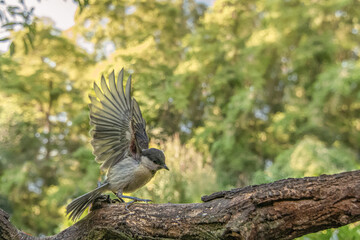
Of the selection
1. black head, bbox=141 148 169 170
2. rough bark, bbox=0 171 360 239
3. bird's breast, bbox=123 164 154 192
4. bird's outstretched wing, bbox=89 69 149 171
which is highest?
bird's outstretched wing, bbox=89 69 149 171

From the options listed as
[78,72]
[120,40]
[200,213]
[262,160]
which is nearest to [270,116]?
[262,160]

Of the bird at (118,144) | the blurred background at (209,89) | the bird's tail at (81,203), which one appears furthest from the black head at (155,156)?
the blurred background at (209,89)

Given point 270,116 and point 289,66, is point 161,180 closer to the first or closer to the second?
point 270,116

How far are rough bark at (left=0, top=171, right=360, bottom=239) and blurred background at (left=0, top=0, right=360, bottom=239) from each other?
3.50m

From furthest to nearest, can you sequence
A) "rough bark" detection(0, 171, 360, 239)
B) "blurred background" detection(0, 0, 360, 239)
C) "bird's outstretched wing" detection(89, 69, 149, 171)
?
"blurred background" detection(0, 0, 360, 239) < "bird's outstretched wing" detection(89, 69, 149, 171) < "rough bark" detection(0, 171, 360, 239)

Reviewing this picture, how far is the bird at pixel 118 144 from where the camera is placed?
159 centimetres

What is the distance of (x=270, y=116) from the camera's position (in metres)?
6.63

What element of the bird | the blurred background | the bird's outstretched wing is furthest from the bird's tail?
the blurred background

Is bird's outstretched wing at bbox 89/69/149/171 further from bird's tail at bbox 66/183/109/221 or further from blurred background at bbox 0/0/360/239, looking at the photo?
blurred background at bbox 0/0/360/239

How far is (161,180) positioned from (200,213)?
2.42 metres

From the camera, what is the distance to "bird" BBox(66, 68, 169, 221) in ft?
5.23

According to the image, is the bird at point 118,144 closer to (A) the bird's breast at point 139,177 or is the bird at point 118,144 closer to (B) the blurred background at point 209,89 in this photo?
(A) the bird's breast at point 139,177

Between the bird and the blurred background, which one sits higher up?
the blurred background

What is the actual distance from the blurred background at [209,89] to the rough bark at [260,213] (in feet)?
11.5
